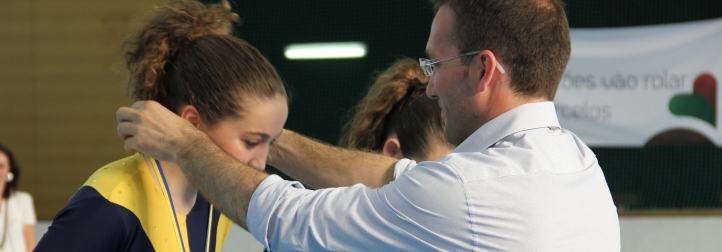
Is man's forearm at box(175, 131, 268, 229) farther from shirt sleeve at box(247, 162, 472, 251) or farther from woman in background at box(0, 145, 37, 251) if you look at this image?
woman in background at box(0, 145, 37, 251)

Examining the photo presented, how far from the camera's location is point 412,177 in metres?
1.30

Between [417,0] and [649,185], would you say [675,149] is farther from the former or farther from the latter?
[417,0]

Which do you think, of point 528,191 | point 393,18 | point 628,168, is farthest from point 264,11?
point 528,191

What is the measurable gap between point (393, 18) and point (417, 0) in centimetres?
33

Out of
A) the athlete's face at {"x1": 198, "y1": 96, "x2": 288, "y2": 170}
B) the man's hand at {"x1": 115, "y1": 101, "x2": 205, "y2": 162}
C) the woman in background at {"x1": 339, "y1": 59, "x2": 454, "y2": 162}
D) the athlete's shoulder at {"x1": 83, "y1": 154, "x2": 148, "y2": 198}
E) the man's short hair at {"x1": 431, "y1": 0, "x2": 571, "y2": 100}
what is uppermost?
the man's short hair at {"x1": 431, "y1": 0, "x2": 571, "y2": 100}

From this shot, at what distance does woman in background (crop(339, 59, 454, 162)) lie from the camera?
2.30 meters

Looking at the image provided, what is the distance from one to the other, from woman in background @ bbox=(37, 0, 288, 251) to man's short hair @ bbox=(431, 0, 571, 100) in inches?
18.7

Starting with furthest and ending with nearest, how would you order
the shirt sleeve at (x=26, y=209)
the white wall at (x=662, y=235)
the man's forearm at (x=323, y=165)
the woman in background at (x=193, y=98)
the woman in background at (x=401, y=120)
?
the white wall at (x=662, y=235), the shirt sleeve at (x=26, y=209), the woman in background at (x=401, y=120), the man's forearm at (x=323, y=165), the woman in background at (x=193, y=98)

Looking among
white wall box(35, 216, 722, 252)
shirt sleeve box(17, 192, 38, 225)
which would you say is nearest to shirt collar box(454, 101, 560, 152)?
shirt sleeve box(17, 192, 38, 225)

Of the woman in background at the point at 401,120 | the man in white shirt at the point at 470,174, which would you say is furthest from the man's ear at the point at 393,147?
the man in white shirt at the point at 470,174

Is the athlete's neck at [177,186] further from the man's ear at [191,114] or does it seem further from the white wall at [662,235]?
the white wall at [662,235]

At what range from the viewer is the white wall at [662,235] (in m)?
6.27

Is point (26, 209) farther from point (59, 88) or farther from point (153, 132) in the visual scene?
point (59, 88)

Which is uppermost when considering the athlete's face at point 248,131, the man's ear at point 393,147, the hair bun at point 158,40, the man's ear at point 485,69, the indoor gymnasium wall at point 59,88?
the man's ear at point 485,69
